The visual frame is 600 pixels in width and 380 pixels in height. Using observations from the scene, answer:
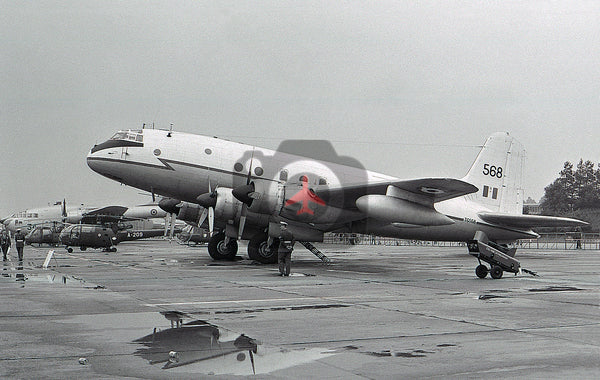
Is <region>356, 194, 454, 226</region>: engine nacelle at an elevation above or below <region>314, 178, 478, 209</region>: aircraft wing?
below

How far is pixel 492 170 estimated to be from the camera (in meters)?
29.6

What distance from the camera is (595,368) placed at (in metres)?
6.64

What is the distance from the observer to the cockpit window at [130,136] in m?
26.0

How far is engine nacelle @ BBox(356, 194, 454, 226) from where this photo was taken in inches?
867

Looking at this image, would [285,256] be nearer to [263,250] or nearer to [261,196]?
[261,196]

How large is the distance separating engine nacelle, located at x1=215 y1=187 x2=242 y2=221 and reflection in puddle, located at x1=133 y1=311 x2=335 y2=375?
1597 centimetres

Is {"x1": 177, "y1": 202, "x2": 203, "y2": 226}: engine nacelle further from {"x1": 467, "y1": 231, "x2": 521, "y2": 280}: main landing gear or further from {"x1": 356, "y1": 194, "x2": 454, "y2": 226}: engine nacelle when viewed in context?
{"x1": 467, "y1": 231, "x2": 521, "y2": 280}: main landing gear

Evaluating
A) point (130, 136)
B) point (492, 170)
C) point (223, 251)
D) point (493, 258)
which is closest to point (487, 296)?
point (493, 258)

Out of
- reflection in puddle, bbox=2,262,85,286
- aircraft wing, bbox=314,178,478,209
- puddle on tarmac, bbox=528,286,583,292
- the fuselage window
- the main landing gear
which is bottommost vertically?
reflection in puddle, bbox=2,262,85,286

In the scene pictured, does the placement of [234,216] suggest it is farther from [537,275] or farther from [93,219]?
[93,219]

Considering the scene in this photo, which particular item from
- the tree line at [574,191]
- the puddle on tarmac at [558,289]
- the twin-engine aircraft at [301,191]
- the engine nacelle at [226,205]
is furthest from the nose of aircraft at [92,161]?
the tree line at [574,191]

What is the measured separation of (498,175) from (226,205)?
44.6 ft

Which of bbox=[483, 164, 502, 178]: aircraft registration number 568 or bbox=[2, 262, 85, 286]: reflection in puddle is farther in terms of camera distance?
bbox=[483, 164, 502, 178]: aircraft registration number 568

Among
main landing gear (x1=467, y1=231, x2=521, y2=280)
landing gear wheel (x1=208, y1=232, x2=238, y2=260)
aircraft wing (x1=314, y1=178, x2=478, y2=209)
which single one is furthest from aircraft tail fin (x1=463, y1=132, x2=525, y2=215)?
landing gear wheel (x1=208, y1=232, x2=238, y2=260)
